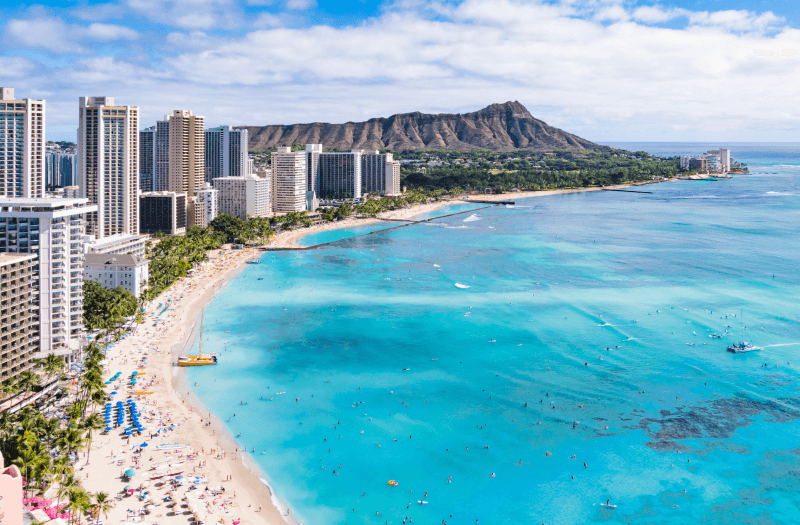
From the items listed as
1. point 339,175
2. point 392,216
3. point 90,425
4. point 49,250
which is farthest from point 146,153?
point 90,425

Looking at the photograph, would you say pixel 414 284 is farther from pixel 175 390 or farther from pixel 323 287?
pixel 175 390

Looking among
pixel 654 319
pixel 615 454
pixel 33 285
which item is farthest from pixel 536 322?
pixel 33 285

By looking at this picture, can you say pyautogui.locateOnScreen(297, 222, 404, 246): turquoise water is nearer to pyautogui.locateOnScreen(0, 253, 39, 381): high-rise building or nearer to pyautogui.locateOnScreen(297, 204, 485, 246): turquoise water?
pyautogui.locateOnScreen(297, 204, 485, 246): turquoise water

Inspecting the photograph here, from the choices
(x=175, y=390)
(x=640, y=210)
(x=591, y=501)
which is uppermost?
(x=640, y=210)

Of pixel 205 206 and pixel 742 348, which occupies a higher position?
pixel 205 206

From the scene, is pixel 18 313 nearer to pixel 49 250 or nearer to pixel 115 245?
pixel 49 250

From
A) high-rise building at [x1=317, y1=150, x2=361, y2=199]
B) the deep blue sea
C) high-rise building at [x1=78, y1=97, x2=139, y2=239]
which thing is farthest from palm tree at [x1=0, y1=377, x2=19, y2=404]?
high-rise building at [x1=317, y1=150, x2=361, y2=199]
